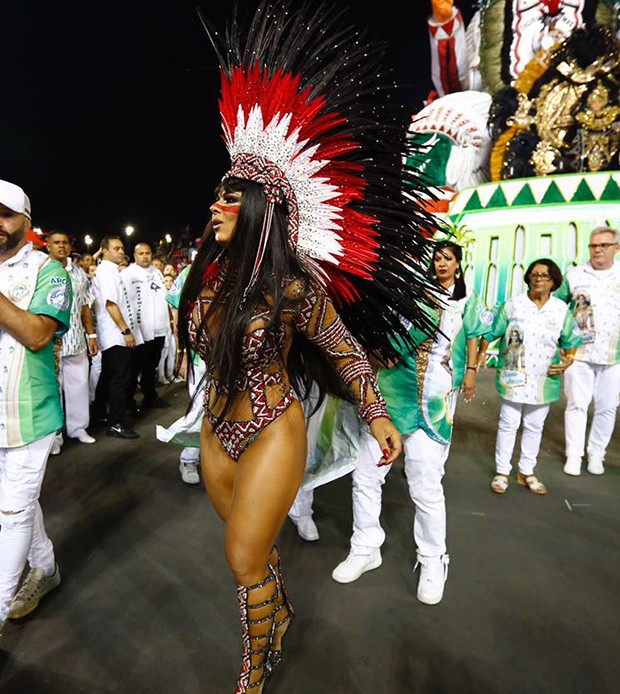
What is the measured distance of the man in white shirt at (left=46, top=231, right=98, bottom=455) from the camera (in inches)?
161

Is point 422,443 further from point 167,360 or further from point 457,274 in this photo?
point 167,360

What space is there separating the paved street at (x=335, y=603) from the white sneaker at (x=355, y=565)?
0.04 meters

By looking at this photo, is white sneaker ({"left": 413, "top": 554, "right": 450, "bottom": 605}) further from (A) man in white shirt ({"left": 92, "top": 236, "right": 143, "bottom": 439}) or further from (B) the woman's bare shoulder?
(A) man in white shirt ({"left": 92, "top": 236, "right": 143, "bottom": 439})

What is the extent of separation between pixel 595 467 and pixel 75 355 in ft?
15.9

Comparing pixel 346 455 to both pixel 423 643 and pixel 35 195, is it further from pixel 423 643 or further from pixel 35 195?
pixel 35 195

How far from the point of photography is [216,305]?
1515 mm

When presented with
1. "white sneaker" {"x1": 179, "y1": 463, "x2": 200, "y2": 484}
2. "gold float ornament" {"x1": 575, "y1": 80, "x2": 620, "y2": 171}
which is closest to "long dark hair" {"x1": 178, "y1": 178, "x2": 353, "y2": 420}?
"white sneaker" {"x1": 179, "y1": 463, "x2": 200, "y2": 484}

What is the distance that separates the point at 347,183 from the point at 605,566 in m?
2.64

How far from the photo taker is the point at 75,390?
420cm

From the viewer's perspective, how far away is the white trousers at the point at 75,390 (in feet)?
13.8

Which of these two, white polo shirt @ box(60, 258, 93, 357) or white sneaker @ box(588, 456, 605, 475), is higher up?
white polo shirt @ box(60, 258, 93, 357)

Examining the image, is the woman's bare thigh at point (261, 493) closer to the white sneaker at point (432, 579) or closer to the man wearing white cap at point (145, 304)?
the white sneaker at point (432, 579)

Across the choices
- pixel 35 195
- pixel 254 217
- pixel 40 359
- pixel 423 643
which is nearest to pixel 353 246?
pixel 254 217

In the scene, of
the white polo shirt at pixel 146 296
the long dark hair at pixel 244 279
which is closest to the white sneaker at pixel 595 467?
the long dark hair at pixel 244 279
